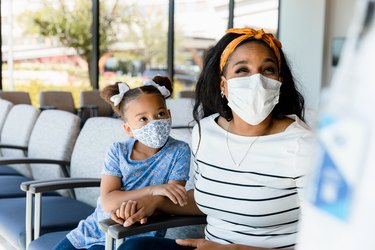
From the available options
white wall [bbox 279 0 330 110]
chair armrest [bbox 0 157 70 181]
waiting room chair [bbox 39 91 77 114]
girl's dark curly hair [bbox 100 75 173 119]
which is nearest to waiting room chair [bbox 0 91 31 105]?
waiting room chair [bbox 39 91 77 114]

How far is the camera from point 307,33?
9.45m

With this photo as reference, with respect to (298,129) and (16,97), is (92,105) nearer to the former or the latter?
(16,97)

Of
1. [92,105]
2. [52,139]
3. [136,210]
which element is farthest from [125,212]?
[92,105]

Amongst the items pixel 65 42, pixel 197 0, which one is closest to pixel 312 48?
pixel 197 0

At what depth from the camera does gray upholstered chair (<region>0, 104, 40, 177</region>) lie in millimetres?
3395

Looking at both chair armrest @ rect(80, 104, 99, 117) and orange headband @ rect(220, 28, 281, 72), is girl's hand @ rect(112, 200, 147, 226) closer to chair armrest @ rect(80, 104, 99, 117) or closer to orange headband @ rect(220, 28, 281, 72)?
orange headband @ rect(220, 28, 281, 72)

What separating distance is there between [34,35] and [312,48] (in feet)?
15.6

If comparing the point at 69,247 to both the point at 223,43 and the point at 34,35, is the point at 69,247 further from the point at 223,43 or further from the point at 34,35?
the point at 34,35

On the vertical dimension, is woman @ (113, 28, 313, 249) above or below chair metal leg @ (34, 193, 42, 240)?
above

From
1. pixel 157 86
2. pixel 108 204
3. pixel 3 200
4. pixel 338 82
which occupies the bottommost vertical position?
pixel 3 200

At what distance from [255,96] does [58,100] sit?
17.2 feet

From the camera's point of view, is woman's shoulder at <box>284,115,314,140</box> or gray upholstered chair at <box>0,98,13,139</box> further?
gray upholstered chair at <box>0,98,13,139</box>

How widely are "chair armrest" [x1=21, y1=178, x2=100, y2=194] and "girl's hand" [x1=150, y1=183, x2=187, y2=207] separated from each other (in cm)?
61

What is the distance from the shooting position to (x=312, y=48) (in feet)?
31.0
